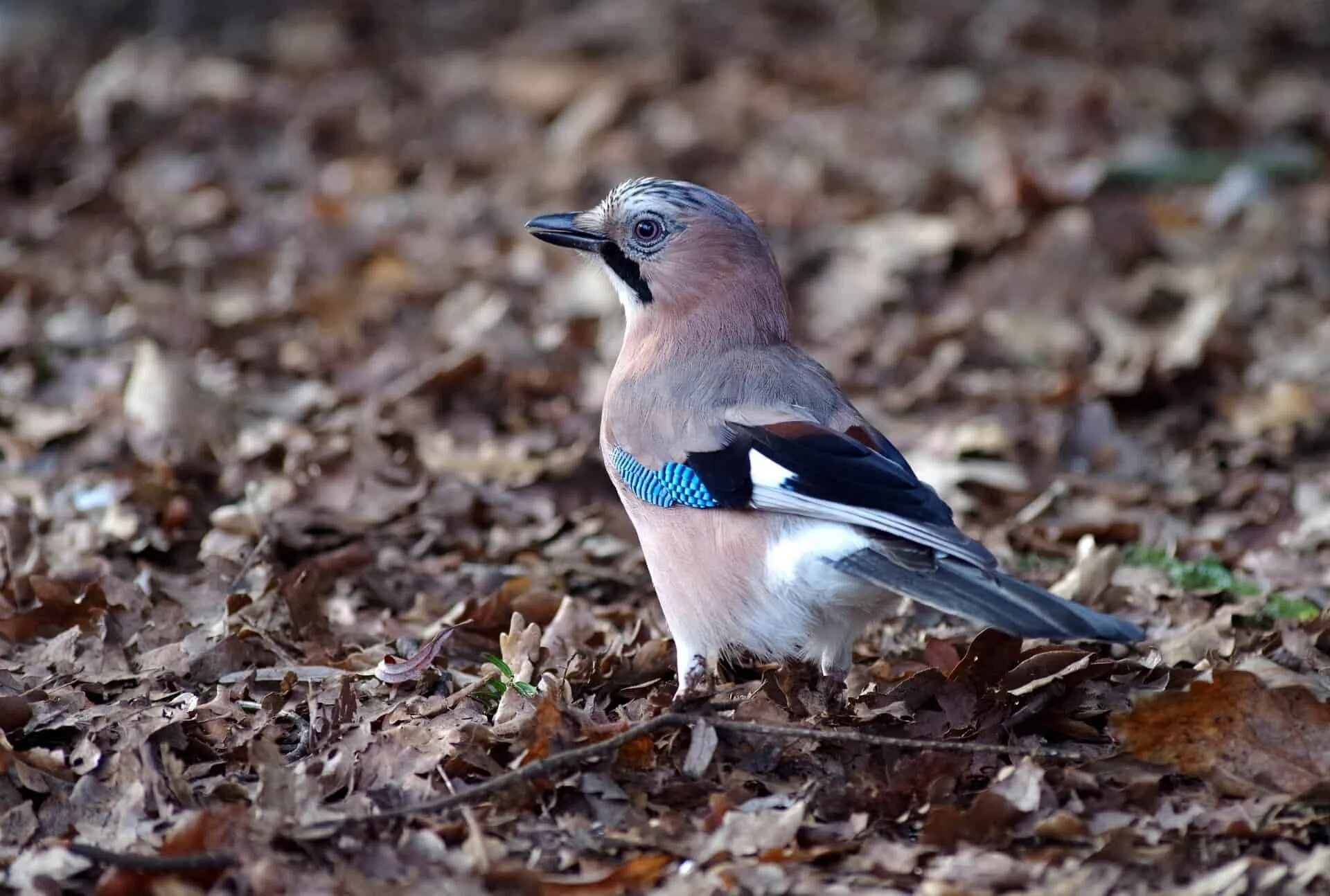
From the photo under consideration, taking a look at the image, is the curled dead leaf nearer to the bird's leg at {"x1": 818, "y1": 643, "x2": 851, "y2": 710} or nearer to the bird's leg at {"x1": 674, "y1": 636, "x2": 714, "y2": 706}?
the bird's leg at {"x1": 674, "y1": 636, "x2": 714, "y2": 706}

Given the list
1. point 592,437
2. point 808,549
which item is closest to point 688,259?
point 808,549

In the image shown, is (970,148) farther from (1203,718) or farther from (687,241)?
(1203,718)

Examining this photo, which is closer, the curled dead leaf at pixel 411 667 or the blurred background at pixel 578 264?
the curled dead leaf at pixel 411 667

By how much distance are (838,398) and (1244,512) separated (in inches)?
82.6

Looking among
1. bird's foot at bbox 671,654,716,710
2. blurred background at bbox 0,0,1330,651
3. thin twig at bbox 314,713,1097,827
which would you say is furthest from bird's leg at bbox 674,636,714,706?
blurred background at bbox 0,0,1330,651

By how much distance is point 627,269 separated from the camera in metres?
4.52

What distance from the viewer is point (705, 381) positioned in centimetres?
413

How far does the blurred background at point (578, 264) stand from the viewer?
5348 millimetres

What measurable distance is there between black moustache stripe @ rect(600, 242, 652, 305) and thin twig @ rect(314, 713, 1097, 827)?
1.36 metres

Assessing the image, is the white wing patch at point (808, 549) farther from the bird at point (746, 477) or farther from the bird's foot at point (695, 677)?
the bird's foot at point (695, 677)

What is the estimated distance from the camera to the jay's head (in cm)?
440

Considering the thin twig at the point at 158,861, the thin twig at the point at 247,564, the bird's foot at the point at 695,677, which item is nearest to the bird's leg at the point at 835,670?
the bird's foot at the point at 695,677

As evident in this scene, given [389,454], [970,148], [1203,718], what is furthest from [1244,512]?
[970,148]

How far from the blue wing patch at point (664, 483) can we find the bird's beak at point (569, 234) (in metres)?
0.72
